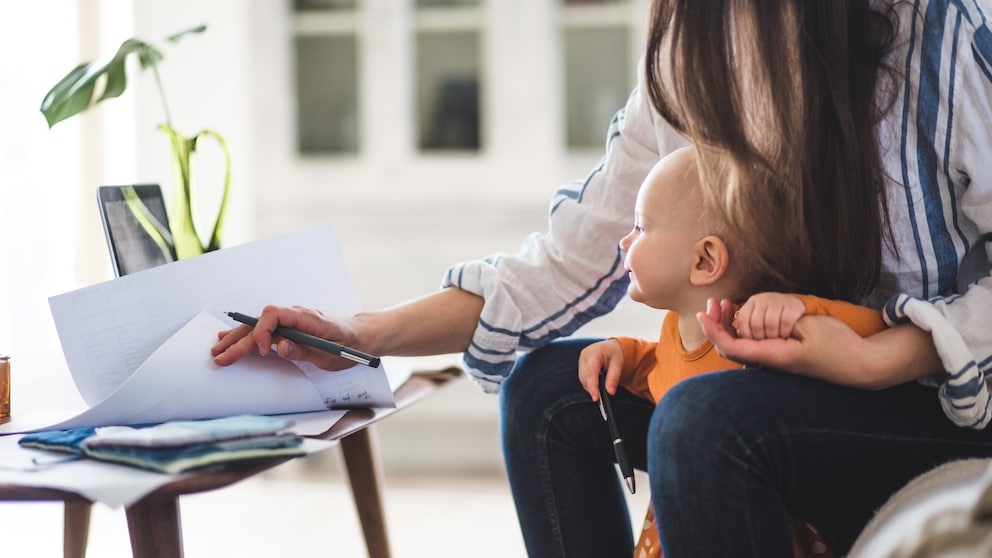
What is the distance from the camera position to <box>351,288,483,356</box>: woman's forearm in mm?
1014

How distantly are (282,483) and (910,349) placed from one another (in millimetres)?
2086

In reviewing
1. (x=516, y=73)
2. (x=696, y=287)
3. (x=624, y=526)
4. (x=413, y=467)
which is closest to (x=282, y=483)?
(x=413, y=467)

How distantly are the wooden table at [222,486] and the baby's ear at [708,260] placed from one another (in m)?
0.30

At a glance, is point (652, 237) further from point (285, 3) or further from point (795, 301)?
point (285, 3)

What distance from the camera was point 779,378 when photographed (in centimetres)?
77

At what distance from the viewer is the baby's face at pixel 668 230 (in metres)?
0.88

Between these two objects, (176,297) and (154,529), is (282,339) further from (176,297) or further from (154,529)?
(154,529)

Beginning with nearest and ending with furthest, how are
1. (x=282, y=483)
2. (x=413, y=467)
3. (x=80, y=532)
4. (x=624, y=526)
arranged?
1. (x=624, y=526)
2. (x=80, y=532)
3. (x=282, y=483)
4. (x=413, y=467)

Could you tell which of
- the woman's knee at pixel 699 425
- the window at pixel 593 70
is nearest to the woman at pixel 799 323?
the woman's knee at pixel 699 425

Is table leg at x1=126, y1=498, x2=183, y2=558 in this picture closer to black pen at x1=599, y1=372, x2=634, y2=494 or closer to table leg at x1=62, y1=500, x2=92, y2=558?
black pen at x1=599, y1=372, x2=634, y2=494

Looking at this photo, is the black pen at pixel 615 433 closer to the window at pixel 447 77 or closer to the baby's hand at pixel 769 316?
the baby's hand at pixel 769 316

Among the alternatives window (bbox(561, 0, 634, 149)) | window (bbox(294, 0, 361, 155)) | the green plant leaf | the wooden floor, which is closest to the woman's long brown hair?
the green plant leaf

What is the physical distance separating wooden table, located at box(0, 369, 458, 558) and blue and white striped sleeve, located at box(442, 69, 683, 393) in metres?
0.11

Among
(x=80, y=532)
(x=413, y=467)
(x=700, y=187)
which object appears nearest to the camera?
(x=700, y=187)
